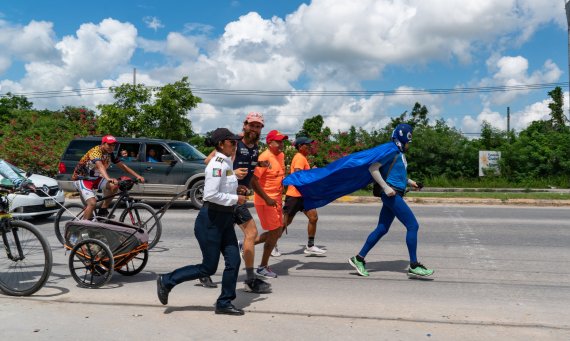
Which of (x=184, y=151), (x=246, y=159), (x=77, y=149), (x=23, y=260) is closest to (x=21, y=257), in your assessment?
(x=23, y=260)

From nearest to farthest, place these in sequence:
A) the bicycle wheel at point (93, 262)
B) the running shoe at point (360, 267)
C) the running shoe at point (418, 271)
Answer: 1. the bicycle wheel at point (93, 262)
2. the running shoe at point (418, 271)
3. the running shoe at point (360, 267)

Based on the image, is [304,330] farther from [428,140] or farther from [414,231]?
[428,140]

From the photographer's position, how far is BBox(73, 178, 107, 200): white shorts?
788 cm

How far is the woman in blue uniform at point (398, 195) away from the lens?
21.3 feet

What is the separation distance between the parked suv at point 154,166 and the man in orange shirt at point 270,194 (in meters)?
7.67

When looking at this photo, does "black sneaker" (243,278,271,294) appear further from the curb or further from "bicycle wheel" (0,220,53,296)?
the curb

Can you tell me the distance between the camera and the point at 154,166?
14.5m

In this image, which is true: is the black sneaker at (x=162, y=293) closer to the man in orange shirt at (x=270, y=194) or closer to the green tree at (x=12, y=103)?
the man in orange shirt at (x=270, y=194)

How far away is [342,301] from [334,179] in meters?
2.12

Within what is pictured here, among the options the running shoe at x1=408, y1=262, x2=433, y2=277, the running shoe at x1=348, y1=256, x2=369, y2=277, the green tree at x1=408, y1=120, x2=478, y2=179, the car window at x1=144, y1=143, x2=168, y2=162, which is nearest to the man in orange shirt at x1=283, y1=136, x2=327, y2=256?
the running shoe at x1=348, y1=256, x2=369, y2=277

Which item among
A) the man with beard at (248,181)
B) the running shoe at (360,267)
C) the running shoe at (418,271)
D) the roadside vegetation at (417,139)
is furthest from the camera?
the roadside vegetation at (417,139)

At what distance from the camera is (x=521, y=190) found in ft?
87.1

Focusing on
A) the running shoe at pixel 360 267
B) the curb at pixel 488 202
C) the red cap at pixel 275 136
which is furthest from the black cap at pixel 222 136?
the curb at pixel 488 202

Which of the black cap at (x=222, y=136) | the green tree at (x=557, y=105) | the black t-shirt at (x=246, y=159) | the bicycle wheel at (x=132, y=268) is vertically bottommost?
the bicycle wheel at (x=132, y=268)
